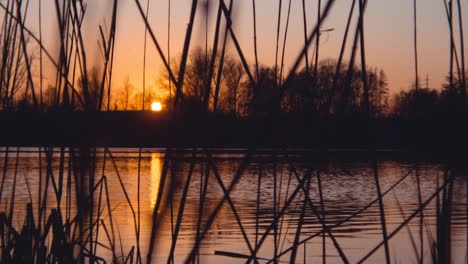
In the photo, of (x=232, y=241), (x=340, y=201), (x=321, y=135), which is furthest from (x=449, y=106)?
(x=340, y=201)

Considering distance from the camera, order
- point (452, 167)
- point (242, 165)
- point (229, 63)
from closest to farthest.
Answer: point (242, 165) < point (452, 167) < point (229, 63)

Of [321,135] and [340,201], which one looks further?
[340,201]

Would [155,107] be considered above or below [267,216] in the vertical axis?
above

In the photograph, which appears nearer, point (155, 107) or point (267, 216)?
point (155, 107)

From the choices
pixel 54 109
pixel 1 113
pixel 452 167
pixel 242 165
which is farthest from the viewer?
pixel 1 113

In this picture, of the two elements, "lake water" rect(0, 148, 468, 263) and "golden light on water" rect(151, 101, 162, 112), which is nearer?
"lake water" rect(0, 148, 468, 263)

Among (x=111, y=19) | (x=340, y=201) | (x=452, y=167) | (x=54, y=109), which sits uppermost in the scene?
(x=111, y=19)

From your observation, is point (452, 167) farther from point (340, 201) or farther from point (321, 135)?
point (340, 201)

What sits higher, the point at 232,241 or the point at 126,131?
the point at 126,131

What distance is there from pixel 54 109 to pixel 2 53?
1.04ft

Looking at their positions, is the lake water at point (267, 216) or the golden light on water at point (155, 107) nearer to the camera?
the lake water at point (267, 216)

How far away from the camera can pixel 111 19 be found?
102cm

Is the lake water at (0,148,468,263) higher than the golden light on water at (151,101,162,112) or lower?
lower

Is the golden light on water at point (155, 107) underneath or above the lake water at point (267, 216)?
above
